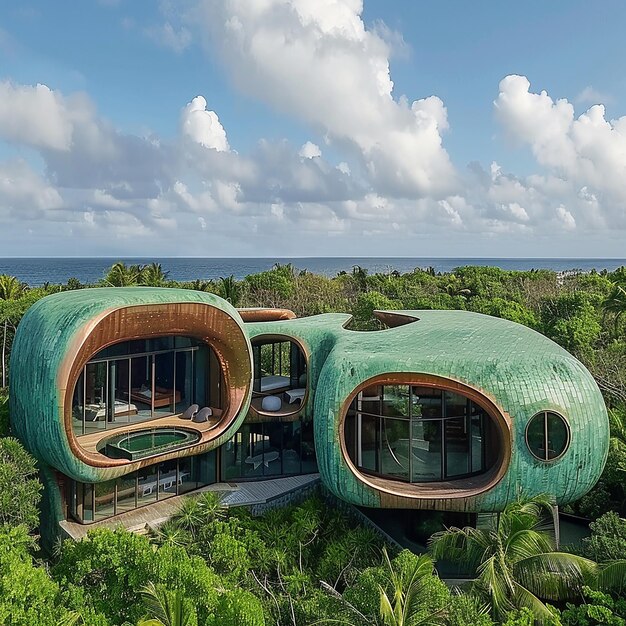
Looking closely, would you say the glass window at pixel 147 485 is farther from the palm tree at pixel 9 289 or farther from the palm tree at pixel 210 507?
the palm tree at pixel 9 289

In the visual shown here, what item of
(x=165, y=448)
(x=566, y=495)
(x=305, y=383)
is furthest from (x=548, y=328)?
(x=165, y=448)

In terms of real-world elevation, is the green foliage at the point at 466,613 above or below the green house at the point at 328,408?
below

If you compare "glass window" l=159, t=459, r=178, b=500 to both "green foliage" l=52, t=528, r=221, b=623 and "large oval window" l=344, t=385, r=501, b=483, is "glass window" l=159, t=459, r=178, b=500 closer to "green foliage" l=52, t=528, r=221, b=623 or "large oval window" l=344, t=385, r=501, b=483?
"green foliage" l=52, t=528, r=221, b=623

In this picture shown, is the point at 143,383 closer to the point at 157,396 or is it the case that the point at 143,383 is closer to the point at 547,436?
the point at 157,396

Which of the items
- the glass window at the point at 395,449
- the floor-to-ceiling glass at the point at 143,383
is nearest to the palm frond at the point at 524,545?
the glass window at the point at 395,449

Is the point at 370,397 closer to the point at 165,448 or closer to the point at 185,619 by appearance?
the point at 165,448

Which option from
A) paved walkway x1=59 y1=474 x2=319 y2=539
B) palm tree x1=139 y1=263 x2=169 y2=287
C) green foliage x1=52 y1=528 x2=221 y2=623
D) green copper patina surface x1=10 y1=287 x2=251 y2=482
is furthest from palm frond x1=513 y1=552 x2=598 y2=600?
palm tree x1=139 y1=263 x2=169 y2=287
